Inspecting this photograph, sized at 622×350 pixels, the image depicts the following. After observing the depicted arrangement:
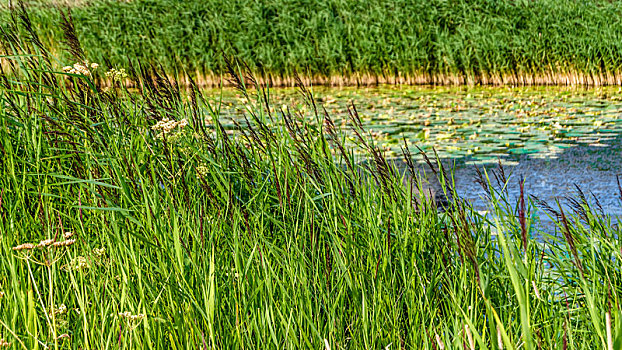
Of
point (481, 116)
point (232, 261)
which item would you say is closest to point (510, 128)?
point (481, 116)

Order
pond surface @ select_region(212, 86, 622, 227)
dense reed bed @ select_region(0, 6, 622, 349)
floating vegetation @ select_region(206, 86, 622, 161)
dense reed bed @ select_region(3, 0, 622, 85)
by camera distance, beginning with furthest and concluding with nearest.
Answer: dense reed bed @ select_region(3, 0, 622, 85)
floating vegetation @ select_region(206, 86, 622, 161)
pond surface @ select_region(212, 86, 622, 227)
dense reed bed @ select_region(0, 6, 622, 349)

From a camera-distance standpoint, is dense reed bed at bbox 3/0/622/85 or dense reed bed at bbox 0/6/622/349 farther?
dense reed bed at bbox 3/0/622/85

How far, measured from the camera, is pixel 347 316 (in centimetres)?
219

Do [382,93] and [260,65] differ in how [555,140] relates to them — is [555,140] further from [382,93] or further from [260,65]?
[260,65]

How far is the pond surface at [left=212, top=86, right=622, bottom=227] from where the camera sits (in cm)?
569

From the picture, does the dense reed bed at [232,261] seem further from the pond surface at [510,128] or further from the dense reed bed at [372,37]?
the dense reed bed at [372,37]

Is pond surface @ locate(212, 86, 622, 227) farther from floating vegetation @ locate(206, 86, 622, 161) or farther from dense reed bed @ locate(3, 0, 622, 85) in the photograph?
dense reed bed @ locate(3, 0, 622, 85)

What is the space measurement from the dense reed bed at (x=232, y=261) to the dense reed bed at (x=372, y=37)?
324 inches

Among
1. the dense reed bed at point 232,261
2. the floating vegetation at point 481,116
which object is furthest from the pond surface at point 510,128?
the dense reed bed at point 232,261

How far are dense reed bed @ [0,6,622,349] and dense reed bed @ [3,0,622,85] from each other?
27.0 feet

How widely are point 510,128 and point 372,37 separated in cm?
433

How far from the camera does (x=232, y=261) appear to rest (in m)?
2.26

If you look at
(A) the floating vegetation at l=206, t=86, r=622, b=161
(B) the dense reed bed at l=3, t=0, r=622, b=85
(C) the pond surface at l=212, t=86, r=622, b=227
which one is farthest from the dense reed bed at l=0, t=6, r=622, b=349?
(B) the dense reed bed at l=3, t=0, r=622, b=85

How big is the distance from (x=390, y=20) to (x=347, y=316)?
33.5 feet
